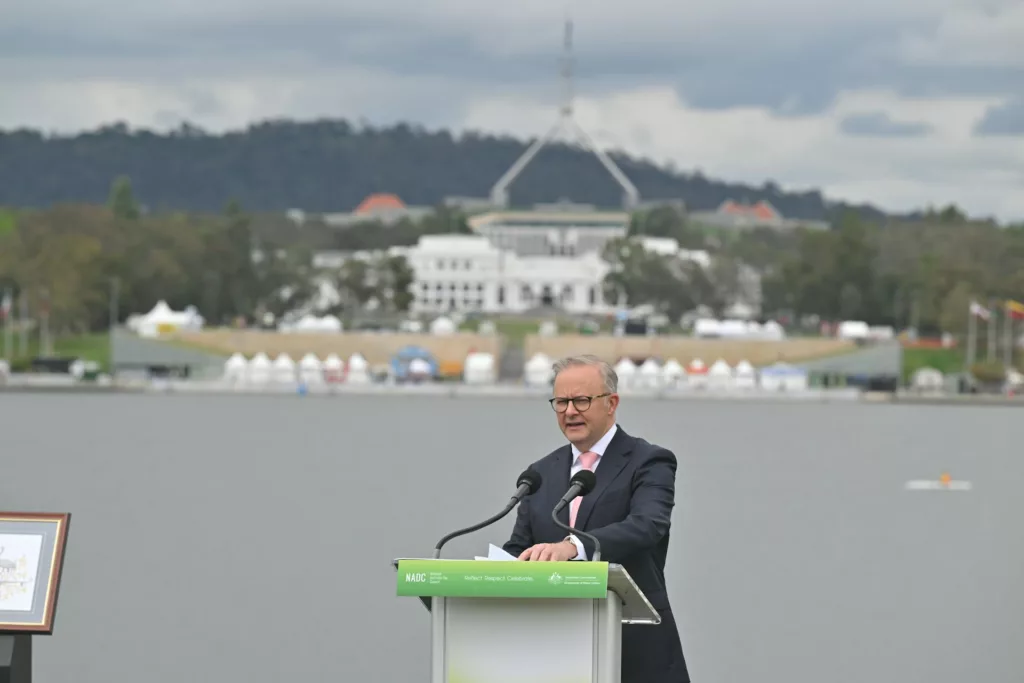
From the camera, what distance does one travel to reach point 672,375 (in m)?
92.8

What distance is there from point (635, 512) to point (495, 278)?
133m

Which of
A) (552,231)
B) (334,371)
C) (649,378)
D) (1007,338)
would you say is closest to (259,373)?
(334,371)

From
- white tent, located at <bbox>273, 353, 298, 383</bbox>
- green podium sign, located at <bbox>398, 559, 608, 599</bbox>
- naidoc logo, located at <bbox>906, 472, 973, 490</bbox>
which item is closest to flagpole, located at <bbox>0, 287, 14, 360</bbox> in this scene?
white tent, located at <bbox>273, 353, 298, 383</bbox>

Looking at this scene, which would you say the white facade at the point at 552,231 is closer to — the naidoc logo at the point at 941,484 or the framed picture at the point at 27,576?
the naidoc logo at the point at 941,484

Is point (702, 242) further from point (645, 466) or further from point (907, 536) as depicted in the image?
point (645, 466)

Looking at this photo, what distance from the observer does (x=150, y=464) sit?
44688mm

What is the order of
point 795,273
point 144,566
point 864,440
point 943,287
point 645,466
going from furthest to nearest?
point 795,273, point 943,287, point 864,440, point 144,566, point 645,466

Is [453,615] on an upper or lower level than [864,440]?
lower

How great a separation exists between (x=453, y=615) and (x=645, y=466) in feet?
2.94

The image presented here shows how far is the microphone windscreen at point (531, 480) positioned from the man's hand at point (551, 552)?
0.40m

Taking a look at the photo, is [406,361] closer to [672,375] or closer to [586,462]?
[672,375]

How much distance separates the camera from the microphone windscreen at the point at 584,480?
6.81 meters

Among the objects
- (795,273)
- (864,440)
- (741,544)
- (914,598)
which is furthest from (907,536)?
(795,273)

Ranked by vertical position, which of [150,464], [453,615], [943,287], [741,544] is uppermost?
[943,287]
